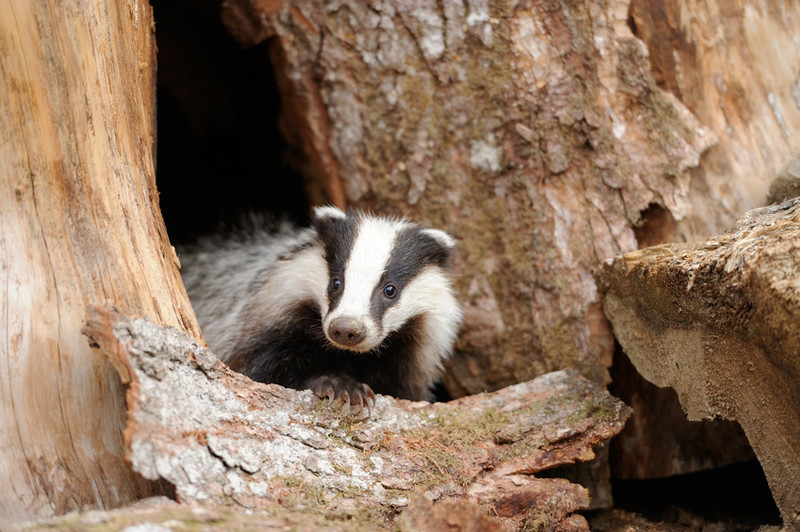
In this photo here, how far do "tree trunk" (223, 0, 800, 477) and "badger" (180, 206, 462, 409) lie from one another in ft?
1.44

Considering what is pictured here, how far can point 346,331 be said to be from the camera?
2.88m

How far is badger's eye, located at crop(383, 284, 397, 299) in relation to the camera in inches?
130

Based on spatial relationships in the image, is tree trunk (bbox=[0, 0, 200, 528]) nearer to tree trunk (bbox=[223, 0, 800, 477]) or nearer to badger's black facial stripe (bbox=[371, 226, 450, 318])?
badger's black facial stripe (bbox=[371, 226, 450, 318])

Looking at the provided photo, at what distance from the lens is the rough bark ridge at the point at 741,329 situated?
206 cm

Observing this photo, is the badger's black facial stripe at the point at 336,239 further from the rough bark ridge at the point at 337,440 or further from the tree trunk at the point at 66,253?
the tree trunk at the point at 66,253

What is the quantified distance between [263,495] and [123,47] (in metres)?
1.72

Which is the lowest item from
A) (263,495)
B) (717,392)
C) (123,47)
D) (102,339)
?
(717,392)

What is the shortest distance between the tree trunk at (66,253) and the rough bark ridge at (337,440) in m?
0.26

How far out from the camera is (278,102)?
15.1ft

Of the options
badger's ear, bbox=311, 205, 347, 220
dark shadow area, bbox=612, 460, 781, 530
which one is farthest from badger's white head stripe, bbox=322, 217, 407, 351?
dark shadow area, bbox=612, 460, 781, 530

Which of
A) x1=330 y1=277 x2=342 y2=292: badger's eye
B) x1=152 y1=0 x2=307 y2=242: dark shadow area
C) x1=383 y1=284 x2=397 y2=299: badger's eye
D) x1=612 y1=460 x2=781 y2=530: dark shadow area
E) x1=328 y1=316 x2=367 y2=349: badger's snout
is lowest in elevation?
x1=612 y1=460 x2=781 y2=530: dark shadow area

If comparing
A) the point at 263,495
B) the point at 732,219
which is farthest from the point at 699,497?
the point at 263,495

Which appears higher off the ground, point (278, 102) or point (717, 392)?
point (278, 102)

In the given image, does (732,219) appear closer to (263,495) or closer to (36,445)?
(263,495)
